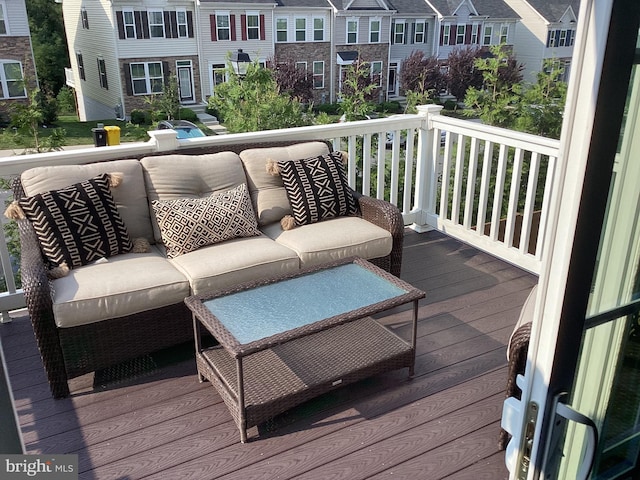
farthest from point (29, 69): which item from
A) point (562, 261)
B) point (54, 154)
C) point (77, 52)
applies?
point (562, 261)

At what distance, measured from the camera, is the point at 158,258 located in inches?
122

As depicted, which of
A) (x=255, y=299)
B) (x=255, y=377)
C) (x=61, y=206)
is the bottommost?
(x=255, y=377)

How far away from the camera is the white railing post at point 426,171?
4.48 meters

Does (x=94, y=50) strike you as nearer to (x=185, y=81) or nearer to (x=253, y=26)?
(x=185, y=81)

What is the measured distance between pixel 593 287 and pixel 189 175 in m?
2.78

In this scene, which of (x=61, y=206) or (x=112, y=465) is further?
(x=61, y=206)

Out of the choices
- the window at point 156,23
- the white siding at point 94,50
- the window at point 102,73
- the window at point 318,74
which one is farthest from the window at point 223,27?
the window at point 102,73

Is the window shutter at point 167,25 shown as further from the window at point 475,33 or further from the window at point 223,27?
the window at point 475,33

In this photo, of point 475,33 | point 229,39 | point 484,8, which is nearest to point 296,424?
point 229,39

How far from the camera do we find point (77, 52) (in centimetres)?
2256

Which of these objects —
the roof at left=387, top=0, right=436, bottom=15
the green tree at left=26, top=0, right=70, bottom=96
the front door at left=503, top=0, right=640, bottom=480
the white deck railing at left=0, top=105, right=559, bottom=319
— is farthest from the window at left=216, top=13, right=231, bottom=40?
the front door at left=503, top=0, right=640, bottom=480

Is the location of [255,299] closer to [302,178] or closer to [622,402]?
[302,178]

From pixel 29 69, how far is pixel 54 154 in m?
17.0

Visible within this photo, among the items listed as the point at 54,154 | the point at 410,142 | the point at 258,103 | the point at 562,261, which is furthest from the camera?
the point at 258,103
